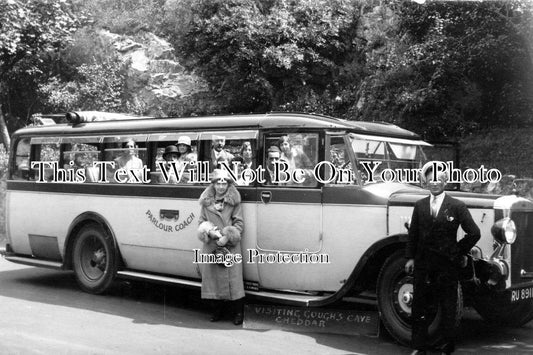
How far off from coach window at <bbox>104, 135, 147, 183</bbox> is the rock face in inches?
532

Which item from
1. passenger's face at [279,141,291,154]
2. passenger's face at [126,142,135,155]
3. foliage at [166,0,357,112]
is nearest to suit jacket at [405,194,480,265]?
passenger's face at [279,141,291,154]

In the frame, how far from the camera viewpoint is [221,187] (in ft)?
23.9

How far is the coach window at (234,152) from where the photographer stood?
7477 millimetres

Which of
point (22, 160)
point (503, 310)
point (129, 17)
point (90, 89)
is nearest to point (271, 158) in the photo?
point (503, 310)

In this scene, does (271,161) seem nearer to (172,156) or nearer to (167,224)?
(172,156)

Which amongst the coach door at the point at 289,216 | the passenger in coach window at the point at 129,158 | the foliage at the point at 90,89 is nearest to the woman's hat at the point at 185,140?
the passenger in coach window at the point at 129,158

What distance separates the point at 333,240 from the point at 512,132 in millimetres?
9750

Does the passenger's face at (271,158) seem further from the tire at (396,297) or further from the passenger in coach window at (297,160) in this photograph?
the tire at (396,297)

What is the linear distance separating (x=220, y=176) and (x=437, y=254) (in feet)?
8.80

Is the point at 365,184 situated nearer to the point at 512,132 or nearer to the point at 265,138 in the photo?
the point at 265,138

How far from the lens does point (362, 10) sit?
1917 centimetres

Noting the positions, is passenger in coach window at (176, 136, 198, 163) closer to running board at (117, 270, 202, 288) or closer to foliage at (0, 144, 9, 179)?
running board at (117, 270, 202, 288)

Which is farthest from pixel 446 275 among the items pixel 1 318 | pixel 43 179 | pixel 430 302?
pixel 43 179

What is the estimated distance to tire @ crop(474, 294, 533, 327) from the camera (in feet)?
20.4
